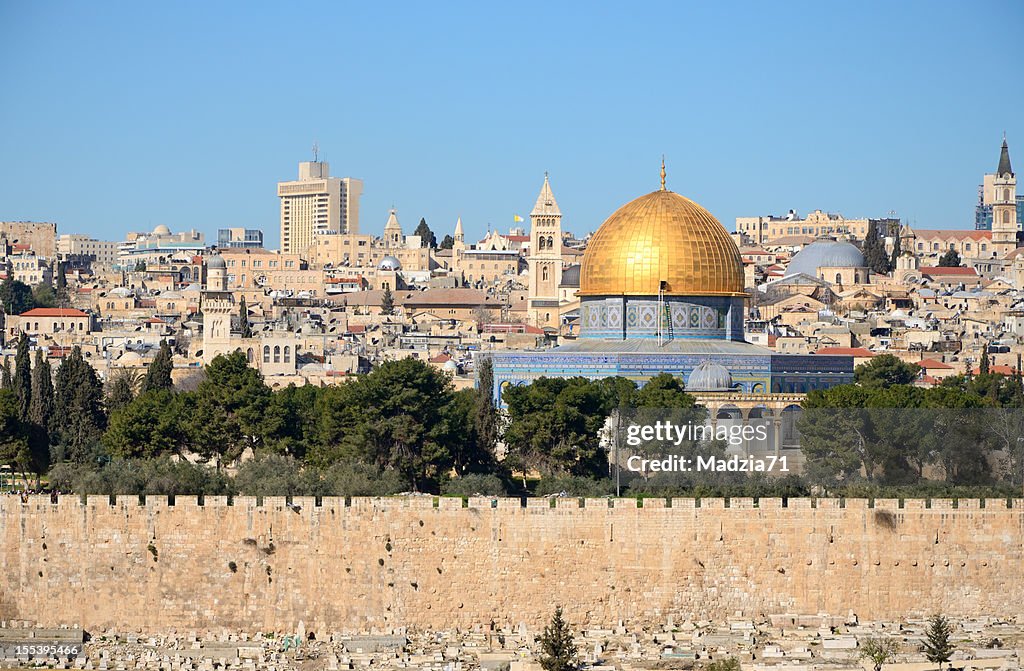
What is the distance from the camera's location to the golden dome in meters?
54.8

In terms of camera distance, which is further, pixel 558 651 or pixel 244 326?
pixel 244 326

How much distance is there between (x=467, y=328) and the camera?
108 meters

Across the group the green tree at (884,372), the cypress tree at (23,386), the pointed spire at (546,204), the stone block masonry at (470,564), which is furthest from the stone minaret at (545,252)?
the stone block masonry at (470,564)

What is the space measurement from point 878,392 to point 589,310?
8692 mm

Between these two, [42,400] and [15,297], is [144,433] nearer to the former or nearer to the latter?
[42,400]

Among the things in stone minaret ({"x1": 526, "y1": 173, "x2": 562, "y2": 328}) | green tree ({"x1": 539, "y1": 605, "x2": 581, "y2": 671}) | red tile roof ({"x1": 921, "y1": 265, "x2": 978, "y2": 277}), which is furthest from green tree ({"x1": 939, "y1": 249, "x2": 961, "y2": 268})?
green tree ({"x1": 539, "y1": 605, "x2": 581, "y2": 671})

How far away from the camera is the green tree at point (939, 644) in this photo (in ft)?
115

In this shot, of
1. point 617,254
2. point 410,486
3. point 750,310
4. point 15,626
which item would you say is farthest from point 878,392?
point 750,310

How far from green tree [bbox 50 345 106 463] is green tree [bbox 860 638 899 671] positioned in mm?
16738

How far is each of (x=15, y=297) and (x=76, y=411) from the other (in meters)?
69.5

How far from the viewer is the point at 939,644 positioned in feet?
115

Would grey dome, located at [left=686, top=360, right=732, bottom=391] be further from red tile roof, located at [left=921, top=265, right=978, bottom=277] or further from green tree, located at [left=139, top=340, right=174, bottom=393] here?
red tile roof, located at [left=921, top=265, right=978, bottom=277]

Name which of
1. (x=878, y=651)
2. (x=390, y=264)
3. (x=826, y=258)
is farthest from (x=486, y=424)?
(x=390, y=264)

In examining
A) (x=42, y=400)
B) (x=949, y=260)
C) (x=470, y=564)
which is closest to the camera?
(x=470, y=564)
